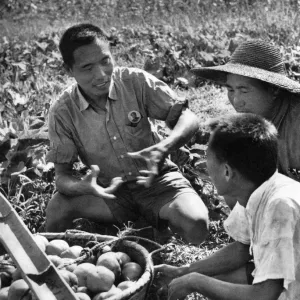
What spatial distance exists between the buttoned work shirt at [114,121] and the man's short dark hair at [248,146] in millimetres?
1446

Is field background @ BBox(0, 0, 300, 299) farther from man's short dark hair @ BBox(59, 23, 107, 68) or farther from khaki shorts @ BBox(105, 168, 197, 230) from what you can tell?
man's short dark hair @ BBox(59, 23, 107, 68)

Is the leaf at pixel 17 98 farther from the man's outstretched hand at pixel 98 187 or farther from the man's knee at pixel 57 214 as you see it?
the man's outstretched hand at pixel 98 187

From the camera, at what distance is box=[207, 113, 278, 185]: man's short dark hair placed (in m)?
2.56

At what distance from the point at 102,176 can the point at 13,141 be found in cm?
100

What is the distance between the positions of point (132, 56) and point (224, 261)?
522cm

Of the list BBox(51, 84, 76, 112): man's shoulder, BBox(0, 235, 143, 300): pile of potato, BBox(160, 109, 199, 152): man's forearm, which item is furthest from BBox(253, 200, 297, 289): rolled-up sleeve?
BBox(51, 84, 76, 112): man's shoulder

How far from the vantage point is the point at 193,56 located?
7.54 m

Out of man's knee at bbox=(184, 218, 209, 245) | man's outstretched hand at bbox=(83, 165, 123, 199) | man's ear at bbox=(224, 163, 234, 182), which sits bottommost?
man's knee at bbox=(184, 218, 209, 245)

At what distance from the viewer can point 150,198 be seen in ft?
13.2

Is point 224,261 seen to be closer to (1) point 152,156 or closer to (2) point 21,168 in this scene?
(1) point 152,156

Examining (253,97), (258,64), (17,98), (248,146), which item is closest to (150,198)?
(253,97)

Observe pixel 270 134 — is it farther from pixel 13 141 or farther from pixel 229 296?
pixel 13 141

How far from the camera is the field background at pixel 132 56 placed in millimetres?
4602

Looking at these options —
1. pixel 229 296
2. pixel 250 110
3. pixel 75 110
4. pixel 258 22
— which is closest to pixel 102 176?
pixel 75 110
